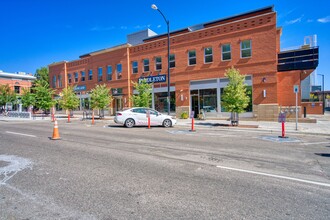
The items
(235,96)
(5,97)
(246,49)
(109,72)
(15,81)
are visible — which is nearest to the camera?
(235,96)

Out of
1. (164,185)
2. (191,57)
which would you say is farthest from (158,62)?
(164,185)

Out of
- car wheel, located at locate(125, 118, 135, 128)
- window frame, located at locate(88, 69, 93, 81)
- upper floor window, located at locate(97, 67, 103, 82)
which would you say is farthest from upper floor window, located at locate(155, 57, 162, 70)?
window frame, located at locate(88, 69, 93, 81)

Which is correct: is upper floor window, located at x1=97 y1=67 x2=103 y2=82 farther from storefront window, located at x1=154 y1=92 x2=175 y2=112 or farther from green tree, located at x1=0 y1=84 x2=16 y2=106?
green tree, located at x1=0 y1=84 x2=16 y2=106

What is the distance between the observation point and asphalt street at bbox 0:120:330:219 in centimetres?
313

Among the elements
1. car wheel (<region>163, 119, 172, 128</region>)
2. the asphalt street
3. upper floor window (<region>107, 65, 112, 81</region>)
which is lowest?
the asphalt street

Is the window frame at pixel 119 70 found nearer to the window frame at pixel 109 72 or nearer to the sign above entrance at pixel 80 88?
the window frame at pixel 109 72

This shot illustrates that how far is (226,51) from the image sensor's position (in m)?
20.8

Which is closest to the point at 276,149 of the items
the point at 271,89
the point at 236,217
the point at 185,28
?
the point at 236,217

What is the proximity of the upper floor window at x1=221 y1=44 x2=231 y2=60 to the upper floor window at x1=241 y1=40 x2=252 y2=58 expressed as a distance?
124 centimetres

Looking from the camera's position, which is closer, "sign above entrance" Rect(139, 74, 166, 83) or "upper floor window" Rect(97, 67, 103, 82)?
"sign above entrance" Rect(139, 74, 166, 83)

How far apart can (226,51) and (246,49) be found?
1.91 m

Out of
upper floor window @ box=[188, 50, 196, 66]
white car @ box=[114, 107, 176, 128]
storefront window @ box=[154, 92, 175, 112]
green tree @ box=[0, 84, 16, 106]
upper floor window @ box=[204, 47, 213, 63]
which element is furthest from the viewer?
green tree @ box=[0, 84, 16, 106]

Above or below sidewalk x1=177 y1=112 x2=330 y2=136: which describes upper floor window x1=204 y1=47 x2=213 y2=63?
above

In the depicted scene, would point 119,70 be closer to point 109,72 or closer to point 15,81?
point 109,72
